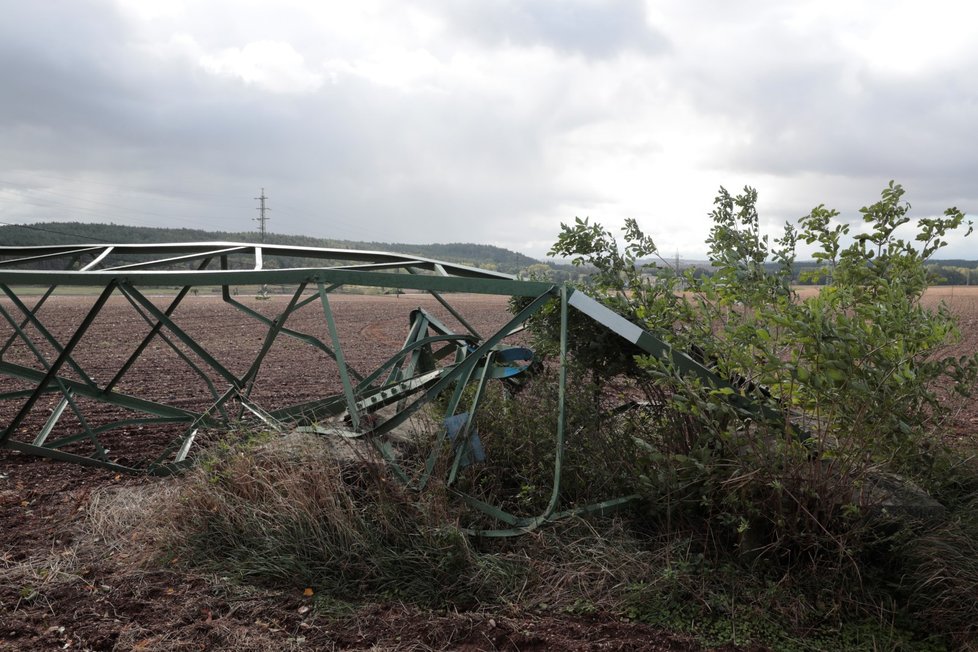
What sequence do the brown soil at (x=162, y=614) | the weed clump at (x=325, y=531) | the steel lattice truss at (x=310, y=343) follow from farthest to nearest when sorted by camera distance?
1. the steel lattice truss at (x=310, y=343)
2. the weed clump at (x=325, y=531)
3. the brown soil at (x=162, y=614)

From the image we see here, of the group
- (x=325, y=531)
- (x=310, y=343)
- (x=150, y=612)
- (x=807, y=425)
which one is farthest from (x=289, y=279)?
(x=807, y=425)

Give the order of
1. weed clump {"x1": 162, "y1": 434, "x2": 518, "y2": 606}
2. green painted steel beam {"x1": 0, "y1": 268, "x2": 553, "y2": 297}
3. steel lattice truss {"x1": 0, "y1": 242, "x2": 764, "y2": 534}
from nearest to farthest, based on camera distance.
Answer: weed clump {"x1": 162, "y1": 434, "x2": 518, "y2": 606}, steel lattice truss {"x1": 0, "y1": 242, "x2": 764, "y2": 534}, green painted steel beam {"x1": 0, "y1": 268, "x2": 553, "y2": 297}

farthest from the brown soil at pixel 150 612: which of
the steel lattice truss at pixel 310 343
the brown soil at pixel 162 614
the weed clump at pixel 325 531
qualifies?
the steel lattice truss at pixel 310 343

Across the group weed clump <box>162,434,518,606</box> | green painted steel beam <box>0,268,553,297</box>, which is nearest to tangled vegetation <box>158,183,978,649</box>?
weed clump <box>162,434,518,606</box>

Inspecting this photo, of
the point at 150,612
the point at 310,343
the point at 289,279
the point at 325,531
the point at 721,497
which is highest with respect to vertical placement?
the point at 289,279

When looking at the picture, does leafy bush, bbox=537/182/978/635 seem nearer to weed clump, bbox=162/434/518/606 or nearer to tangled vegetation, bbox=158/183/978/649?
tangled vegetation, bbox=158/183/978/649

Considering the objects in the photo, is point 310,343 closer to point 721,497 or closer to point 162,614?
point 162,614

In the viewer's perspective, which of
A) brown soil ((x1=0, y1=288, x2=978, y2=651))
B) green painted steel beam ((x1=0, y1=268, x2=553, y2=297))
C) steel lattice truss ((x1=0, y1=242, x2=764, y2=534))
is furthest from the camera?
green painted steel beam ((x1=0, y1=268, x2=553, y2=297))

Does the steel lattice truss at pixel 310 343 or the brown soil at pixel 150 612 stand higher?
the steel lattice truss at pixel 310 343

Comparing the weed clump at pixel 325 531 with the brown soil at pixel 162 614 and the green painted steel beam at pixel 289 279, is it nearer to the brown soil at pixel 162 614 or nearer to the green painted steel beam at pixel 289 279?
the brown soil at pixel 162 614

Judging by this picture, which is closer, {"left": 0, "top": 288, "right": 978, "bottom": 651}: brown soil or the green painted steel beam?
{"left": 0, "top": 288, "right": 978, "bottom": 651}: brown soil

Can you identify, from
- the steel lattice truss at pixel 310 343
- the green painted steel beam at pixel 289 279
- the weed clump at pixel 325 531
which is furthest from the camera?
the green painted steel beam at pixel 289 279

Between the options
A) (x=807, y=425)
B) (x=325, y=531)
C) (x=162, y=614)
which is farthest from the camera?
(x=807, y=425)

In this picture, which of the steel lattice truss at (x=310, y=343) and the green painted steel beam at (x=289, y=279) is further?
the green painted steel beam at (x=289, y=279)
